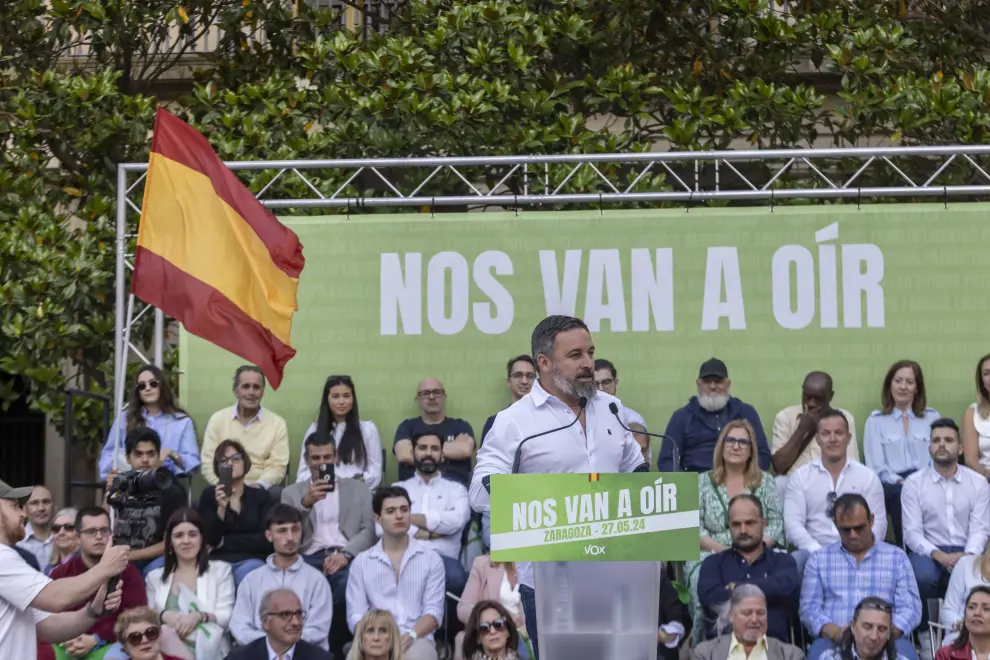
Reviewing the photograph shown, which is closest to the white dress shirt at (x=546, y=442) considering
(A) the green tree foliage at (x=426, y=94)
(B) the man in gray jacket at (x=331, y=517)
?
(B) the man in gray jacket at (x=331, y=517)

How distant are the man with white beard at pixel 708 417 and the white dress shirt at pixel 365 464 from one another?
1985mm

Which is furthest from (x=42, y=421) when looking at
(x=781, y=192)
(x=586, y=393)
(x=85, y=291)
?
(x=586, y=393)

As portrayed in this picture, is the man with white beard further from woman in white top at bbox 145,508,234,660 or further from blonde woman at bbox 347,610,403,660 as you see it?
woman in white top at bbox 145,508,234,660

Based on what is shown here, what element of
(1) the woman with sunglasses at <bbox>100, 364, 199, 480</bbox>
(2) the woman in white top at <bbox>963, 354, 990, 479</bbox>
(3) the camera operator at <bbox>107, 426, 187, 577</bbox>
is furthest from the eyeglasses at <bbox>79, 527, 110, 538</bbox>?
(2) the woman in white top at <bbox>963, 354, 990, 479</bbox>

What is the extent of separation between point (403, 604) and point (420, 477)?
103cm

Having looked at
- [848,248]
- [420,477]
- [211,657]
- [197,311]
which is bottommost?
[211,657]

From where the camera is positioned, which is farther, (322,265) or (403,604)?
(322,265)

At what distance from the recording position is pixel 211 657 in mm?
9516

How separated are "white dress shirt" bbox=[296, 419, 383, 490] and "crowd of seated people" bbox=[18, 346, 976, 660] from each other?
0.04 feet

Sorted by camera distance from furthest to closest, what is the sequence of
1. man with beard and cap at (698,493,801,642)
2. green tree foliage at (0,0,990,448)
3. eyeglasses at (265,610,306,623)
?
green tree foliage at (0,0,990,448) < man with beard and cap at (698,493,801,642) < eyeglasses at (265,610,306,623)

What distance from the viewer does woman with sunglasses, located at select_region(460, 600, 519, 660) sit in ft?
29.6

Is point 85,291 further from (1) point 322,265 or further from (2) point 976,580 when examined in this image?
(2) point 976,580

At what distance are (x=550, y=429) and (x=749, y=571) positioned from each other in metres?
4.50

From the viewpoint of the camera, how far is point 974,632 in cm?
859
